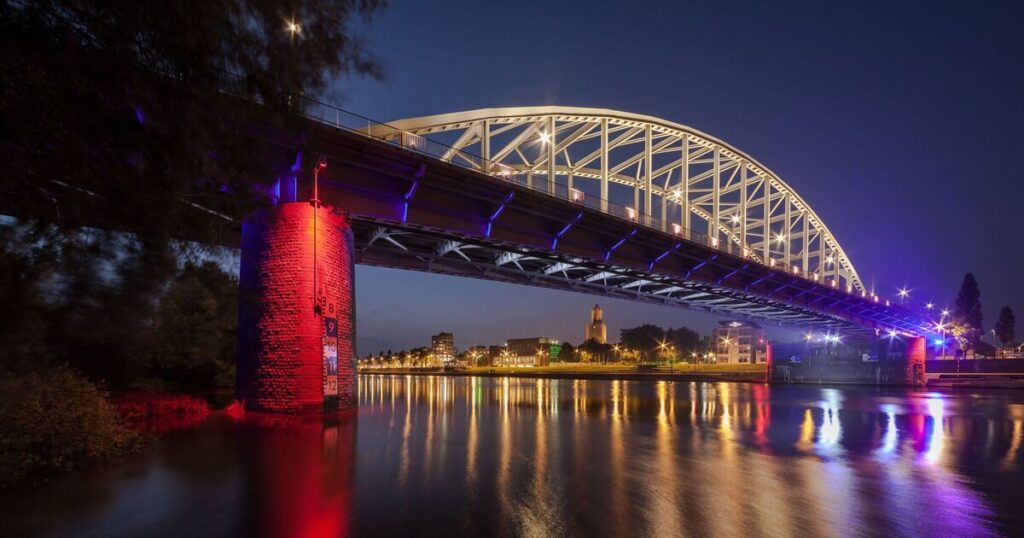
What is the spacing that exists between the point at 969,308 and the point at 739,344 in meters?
60.1

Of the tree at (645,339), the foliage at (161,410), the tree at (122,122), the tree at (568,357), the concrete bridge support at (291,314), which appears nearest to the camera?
the tree at (122,122)

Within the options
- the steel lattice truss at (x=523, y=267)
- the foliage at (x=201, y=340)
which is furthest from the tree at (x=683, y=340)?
the foliage at (x=201, y=340)

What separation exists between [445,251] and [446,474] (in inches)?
910

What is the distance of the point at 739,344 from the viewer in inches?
7057

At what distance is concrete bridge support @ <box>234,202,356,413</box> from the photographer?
19016 millimetres

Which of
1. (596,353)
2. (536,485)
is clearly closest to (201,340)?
(536,485)

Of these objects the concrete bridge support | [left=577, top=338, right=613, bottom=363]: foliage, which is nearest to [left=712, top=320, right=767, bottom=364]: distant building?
[left=577, top=338, right=613, bottom=363]: foliage

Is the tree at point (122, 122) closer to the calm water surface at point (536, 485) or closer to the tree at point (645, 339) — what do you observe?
the calm water surface at point (536, 485)

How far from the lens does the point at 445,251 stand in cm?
3281

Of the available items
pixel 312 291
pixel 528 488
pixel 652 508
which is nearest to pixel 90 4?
pixel 528 488

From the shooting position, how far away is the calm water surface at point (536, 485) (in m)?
7.21

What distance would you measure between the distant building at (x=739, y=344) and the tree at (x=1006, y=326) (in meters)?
60.3

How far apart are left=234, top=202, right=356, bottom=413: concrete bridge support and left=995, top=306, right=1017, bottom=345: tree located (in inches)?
7656

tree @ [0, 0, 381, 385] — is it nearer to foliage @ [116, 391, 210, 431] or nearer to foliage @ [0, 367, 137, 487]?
foliage @ [0, 367, 137, 487]
